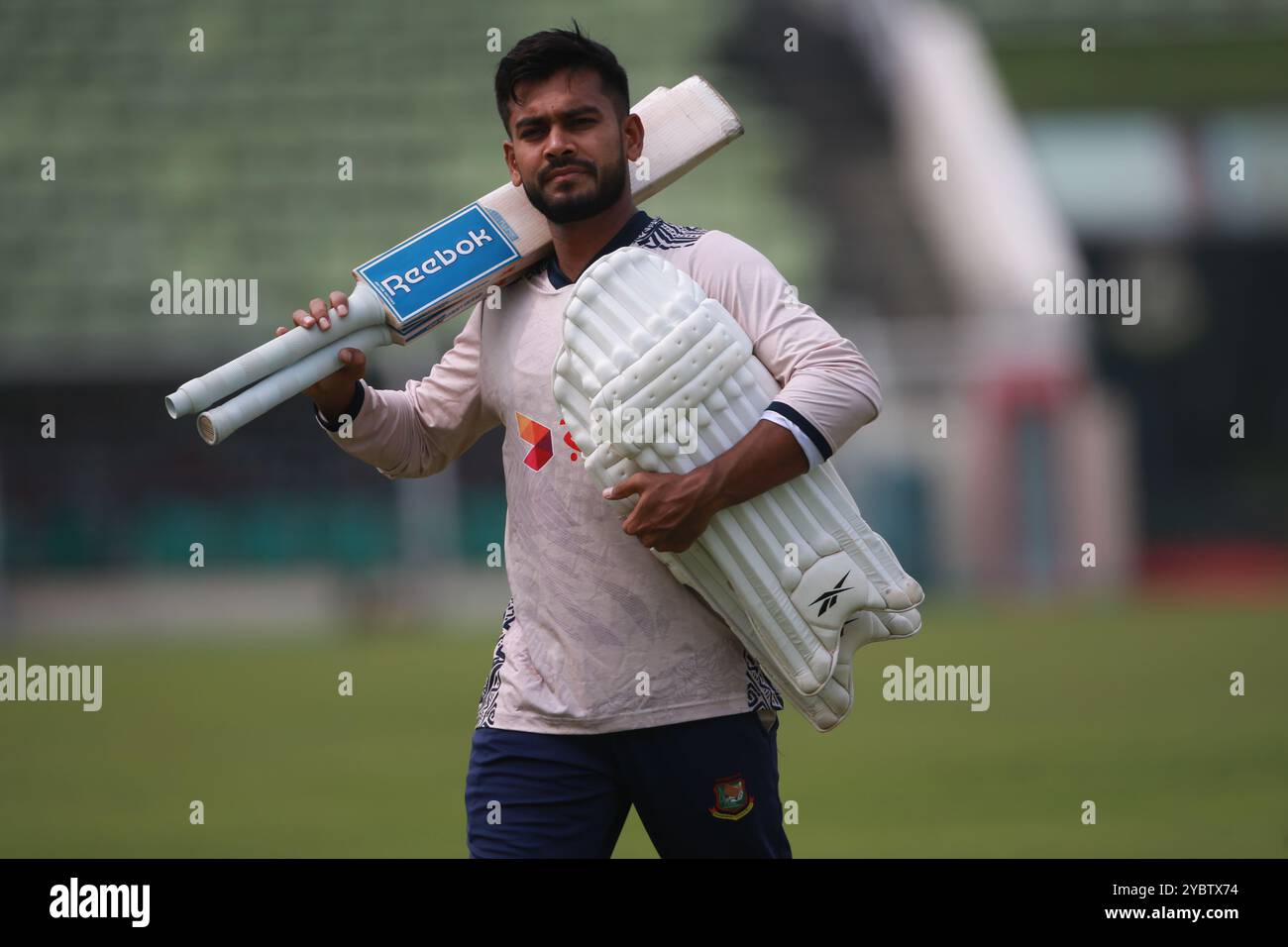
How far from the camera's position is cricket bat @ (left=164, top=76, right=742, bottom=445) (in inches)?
118

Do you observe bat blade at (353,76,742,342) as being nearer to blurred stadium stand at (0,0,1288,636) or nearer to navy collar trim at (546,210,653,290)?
navy collar trim at (546,210,653,290)

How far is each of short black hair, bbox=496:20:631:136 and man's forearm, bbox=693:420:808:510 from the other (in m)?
0.64

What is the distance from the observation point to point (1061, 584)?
16.9 metres

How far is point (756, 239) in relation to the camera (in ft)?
65.7

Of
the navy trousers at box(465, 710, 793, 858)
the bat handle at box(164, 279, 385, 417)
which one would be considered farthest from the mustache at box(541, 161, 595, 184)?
the navy trousers at box(465, 710, 793, 858)

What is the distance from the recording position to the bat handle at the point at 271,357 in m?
2.92

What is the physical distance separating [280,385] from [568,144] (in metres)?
0.64

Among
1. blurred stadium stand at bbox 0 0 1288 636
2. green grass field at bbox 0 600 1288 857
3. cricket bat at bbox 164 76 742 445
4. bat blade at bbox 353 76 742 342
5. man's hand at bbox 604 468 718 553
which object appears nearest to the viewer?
man's hand at bbox 604 468 718 553

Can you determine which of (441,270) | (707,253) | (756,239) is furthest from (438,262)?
(756,239)

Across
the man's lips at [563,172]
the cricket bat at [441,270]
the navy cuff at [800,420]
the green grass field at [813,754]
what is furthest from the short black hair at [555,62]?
the green grass field at [813,754]

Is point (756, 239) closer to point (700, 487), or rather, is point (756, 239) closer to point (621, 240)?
point (621, 240)

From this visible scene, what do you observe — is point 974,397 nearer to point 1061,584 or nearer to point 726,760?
point 1061,584

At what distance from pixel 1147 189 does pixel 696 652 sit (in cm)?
1962

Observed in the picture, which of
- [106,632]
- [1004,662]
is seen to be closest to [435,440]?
[1004,662]
